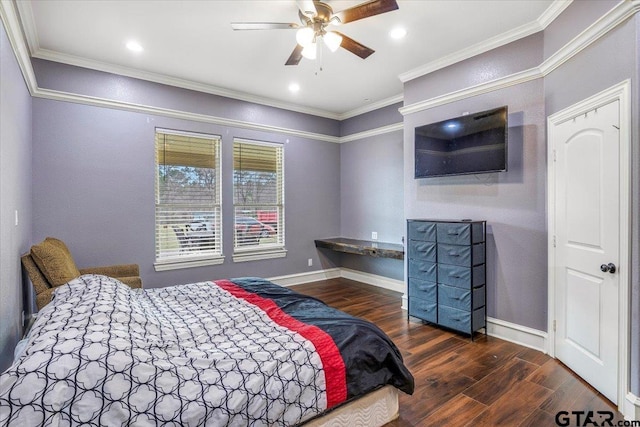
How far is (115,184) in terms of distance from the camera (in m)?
3.96

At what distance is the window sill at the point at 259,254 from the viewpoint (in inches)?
194

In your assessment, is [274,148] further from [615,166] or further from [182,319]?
[615,166]

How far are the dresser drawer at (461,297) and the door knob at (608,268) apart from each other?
1.14 m

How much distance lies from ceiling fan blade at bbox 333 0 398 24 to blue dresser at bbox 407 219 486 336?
2090mm

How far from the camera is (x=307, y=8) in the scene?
2512 millimetres

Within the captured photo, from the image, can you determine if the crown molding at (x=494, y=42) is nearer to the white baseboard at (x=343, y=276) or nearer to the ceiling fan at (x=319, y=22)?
the ceiling fan at (x=319, y=22)

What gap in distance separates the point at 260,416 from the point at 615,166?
107 inches

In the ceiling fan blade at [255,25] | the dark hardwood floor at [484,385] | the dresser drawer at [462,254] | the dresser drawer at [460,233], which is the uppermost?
the ceiling fan blade at [255,25]

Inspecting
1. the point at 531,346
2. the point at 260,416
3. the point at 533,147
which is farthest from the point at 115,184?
the point at 531,346

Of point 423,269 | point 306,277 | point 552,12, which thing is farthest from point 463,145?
point 306,277

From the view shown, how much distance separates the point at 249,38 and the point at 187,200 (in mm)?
Answer: 2317

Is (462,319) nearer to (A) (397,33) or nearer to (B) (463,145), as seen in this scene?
(B) (463,145)

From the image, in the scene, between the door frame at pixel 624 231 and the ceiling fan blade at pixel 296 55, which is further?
the ceiling fan blade at pixel 296 55

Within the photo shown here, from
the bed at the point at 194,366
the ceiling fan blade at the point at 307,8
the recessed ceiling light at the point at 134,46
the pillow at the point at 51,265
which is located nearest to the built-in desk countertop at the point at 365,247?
the bed at the point at 194,366
